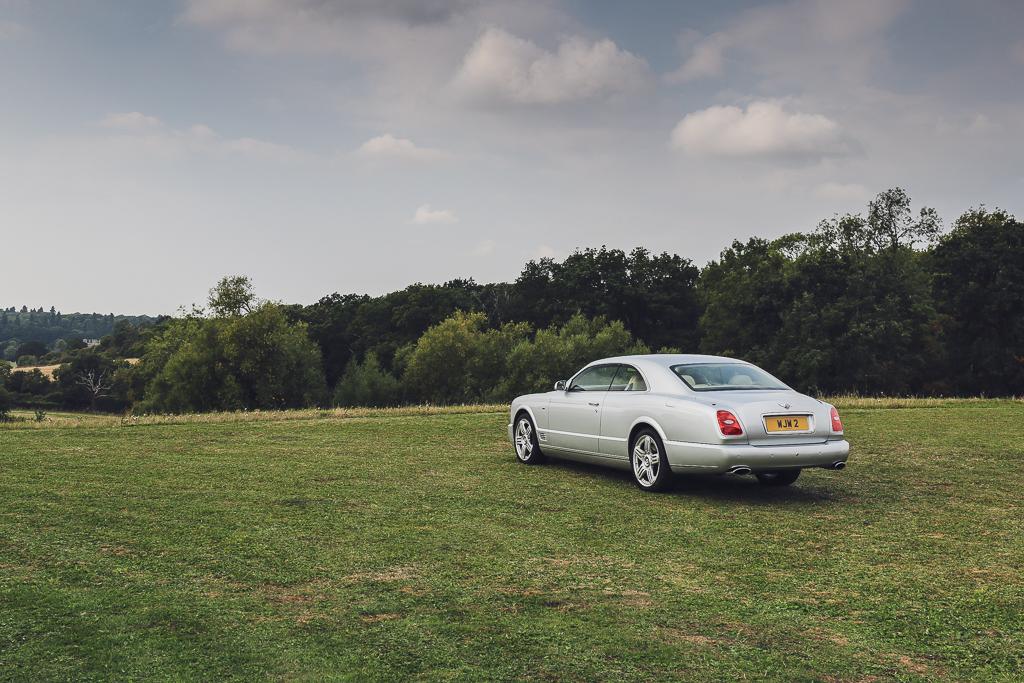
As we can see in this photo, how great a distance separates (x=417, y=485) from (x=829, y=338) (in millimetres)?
49340

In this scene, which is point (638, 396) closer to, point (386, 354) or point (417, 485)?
point (417, 485)

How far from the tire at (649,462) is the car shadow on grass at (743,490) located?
14 cm

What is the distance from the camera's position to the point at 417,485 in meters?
9.98

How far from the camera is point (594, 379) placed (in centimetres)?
1163

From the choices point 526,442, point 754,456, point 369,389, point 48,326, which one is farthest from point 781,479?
point 48,326

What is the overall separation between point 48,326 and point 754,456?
187 meters

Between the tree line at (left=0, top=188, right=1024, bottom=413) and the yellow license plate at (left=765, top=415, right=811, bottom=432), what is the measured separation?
4581cm

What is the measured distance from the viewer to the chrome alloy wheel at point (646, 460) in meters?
9.91

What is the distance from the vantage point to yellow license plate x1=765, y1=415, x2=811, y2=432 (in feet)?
30.2

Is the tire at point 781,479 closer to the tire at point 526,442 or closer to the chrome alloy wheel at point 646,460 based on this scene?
the chrome alloy wheel at point 646,460

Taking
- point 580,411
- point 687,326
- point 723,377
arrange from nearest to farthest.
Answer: point 723,377 → point 580,411 → point 687,326

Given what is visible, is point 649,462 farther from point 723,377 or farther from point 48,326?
point 48,326

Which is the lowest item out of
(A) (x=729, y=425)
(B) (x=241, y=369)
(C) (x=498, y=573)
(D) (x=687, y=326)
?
(C) (x=498, y=573)

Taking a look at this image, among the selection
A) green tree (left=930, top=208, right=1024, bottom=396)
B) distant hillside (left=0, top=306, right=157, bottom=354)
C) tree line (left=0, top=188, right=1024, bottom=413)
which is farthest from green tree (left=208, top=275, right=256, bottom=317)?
distant hillside (left=0, top=306, right=157, bottom=354)
